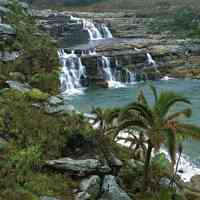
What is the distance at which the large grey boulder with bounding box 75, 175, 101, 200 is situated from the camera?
39.0 ft

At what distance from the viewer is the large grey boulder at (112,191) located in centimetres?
1182

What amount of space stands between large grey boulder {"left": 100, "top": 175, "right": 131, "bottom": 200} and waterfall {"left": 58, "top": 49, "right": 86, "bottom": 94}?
29.2 metres

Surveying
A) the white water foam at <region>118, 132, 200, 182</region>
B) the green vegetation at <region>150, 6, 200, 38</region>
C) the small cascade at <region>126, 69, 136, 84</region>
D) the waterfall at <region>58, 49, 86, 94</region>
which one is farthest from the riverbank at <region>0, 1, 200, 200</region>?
the green vegetation at <region>150, 6, 200, 38</region>

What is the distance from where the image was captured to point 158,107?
1234cm

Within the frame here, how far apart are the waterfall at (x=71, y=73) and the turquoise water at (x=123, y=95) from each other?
197 cm

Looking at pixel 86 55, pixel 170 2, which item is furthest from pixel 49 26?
pixel 170 2

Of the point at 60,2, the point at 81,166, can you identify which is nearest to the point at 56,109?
the point at 81,166

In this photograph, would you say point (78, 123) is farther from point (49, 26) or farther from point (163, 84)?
point (49, 26)

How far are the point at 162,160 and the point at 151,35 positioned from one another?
4802 centimetres

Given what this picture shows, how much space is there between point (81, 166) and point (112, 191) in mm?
1480

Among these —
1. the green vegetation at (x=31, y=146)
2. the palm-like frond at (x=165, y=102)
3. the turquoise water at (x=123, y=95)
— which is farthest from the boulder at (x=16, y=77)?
the palm-like frond at (x=165, y=102)

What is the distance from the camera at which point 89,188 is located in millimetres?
12180

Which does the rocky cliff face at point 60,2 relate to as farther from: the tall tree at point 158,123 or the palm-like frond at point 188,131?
the palm-like frond at point 188,131

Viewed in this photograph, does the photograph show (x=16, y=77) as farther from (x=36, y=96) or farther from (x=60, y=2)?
(x=60, y=2)
